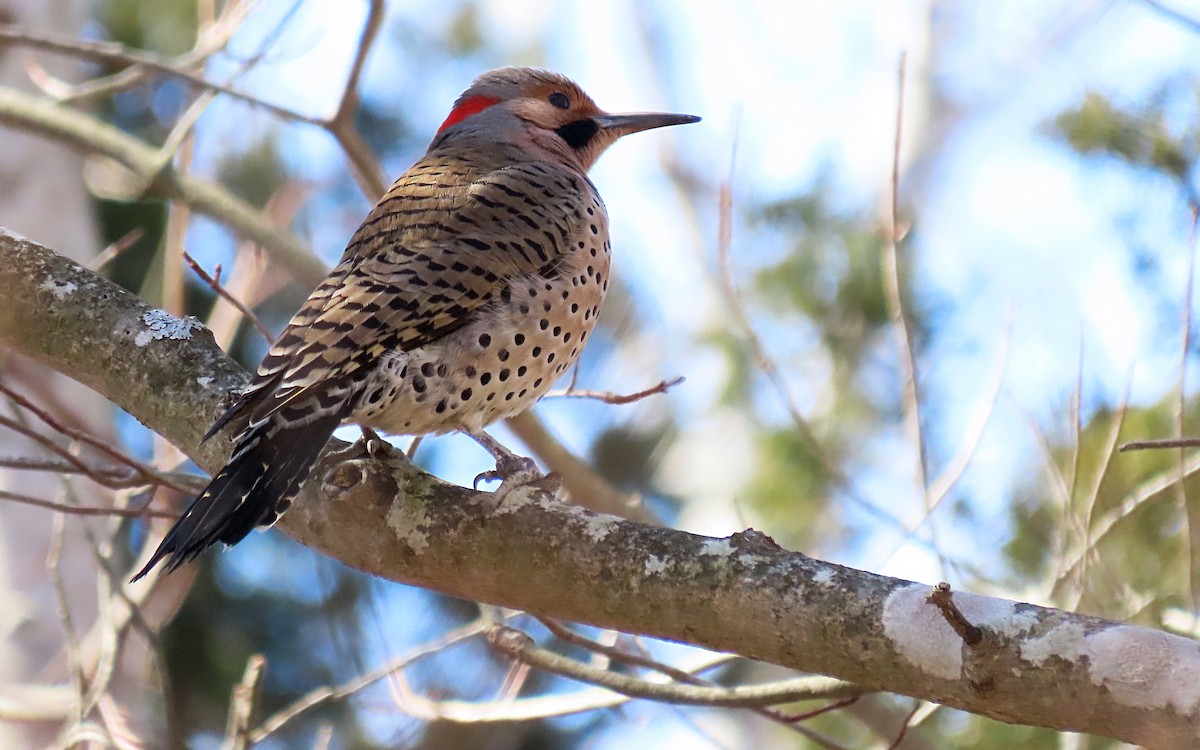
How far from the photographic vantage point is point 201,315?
701cm

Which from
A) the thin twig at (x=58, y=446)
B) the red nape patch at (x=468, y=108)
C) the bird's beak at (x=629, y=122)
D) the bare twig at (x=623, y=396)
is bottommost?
the thin twig at (x=58, y=446)

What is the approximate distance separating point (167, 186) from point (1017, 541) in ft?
10.7

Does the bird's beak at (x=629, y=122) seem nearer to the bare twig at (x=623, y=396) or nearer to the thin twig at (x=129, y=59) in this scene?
the thin twig at (x=129, y=59)

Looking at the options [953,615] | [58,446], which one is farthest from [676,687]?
[58,446]

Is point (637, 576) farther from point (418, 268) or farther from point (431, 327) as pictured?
point (418, 268)

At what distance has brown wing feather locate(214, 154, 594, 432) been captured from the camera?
2684 millimetres

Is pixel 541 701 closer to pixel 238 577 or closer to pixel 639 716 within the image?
pixel 639 716

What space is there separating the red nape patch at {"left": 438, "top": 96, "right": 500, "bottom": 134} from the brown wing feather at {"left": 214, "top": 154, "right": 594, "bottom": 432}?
581 mm

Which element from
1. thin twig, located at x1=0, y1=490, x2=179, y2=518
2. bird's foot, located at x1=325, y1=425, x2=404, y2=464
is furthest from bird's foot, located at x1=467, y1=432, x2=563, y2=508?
thin twig, located at x1=0, y1=490, x2=179, y2=518

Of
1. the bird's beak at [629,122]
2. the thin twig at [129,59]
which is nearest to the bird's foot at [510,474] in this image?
the thin twig at [129,59]

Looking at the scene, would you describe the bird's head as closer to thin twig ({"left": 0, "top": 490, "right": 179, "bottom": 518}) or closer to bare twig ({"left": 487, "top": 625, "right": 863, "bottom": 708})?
thin twig ({"left": 0, "top": 490, "right": 179, "bottom": 518})

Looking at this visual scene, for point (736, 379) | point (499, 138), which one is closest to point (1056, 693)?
point (499, 138)

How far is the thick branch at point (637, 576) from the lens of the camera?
5.86ft

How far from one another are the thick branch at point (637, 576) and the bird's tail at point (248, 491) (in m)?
0.12
